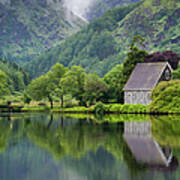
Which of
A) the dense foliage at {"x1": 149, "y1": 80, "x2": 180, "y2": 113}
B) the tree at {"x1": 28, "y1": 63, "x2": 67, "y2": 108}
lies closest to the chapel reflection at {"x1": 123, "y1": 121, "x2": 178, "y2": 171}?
the dense foliage at {"x1": 149, "y1": 80, "x2": 180, "y2": 113}

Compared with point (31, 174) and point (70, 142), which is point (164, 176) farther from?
point (70, 142)

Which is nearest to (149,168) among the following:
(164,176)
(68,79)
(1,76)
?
(164,176)

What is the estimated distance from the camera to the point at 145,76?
65500 millimetres

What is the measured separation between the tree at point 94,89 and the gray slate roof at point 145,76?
7.33m

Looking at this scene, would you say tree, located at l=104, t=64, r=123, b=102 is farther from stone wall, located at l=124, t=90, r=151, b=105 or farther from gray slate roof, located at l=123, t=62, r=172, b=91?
gray slate roof, located at l=123, t=62, r=172, b=91

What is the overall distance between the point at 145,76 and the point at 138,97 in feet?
12.6

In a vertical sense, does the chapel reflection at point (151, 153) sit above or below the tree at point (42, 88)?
below

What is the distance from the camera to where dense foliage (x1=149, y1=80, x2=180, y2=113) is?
177ft

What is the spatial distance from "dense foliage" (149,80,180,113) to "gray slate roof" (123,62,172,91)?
6.57 meters

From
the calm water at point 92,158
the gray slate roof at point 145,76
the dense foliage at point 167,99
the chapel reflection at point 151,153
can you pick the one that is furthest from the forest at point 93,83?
the calm water at point 92,158

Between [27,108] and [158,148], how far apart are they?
66408 millimetres

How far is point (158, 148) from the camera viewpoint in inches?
749

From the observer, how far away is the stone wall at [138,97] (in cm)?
6384

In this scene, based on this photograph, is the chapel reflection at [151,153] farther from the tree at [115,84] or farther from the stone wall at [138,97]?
the tree at [115,84]
